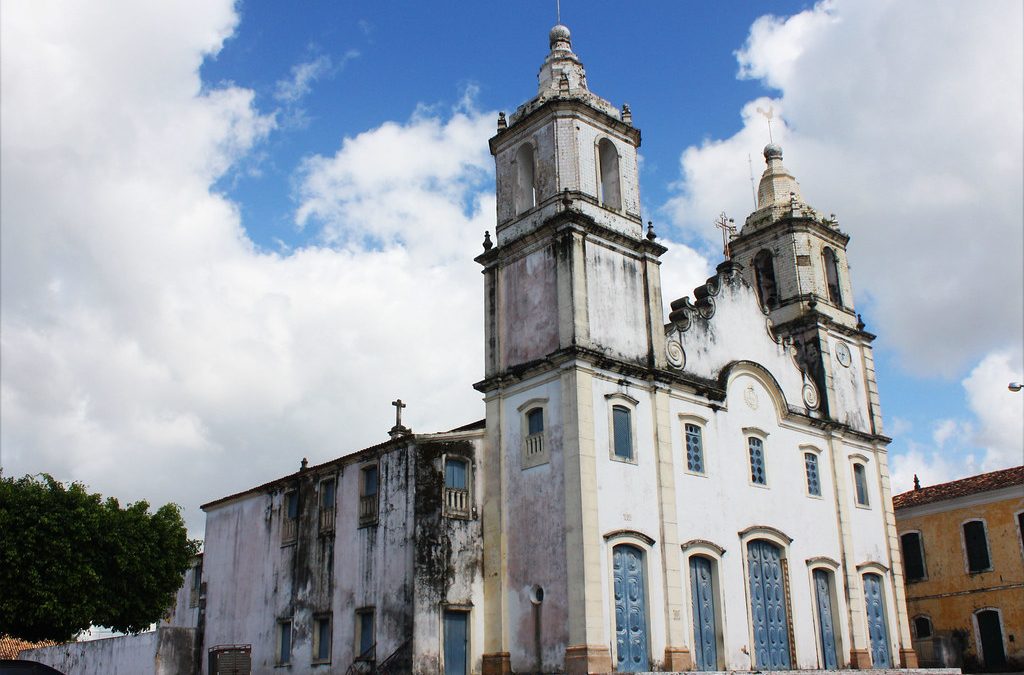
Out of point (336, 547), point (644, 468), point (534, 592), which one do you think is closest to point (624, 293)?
point (644, 468)

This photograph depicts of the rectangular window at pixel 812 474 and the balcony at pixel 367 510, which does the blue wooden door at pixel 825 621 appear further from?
the balcony at pixel 367 510

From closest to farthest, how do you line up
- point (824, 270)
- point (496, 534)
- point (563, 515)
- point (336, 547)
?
1. point (563, 515)
2. point (496, 534)
3. point (336, 547)
4. point (824, 270)

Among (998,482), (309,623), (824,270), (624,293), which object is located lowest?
(309,623)

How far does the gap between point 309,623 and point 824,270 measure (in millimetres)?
17834

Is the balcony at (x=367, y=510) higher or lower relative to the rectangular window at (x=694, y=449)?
lower

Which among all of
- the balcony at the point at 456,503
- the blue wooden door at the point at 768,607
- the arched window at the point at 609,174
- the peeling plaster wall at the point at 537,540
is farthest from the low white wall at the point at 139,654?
the arched window at the point at 609,174

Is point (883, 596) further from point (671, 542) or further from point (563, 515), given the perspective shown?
point (563, 515)

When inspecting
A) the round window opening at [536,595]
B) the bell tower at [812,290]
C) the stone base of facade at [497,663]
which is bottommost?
the stone base of facade at [497,663]

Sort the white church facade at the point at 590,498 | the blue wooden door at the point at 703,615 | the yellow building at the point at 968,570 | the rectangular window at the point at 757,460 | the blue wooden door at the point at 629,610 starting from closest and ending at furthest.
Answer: the blue wooden door at the point at 629,610 < the white church facade at the point at 590,498 < the blue wooden door at the point at 703,615 < the rectangular window at the point at 757,460 < the yellow building at the point at 968,570

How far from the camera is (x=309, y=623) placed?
81.1 ft

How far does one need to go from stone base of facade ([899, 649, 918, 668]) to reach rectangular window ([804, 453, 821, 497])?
16.3 ft

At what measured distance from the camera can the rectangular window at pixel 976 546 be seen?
31109 mm

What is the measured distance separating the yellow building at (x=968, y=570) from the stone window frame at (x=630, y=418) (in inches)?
550

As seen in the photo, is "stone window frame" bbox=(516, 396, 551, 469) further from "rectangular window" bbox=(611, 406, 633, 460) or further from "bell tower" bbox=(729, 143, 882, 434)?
"bell tower" bbox=(729, 143, 882, 434)
